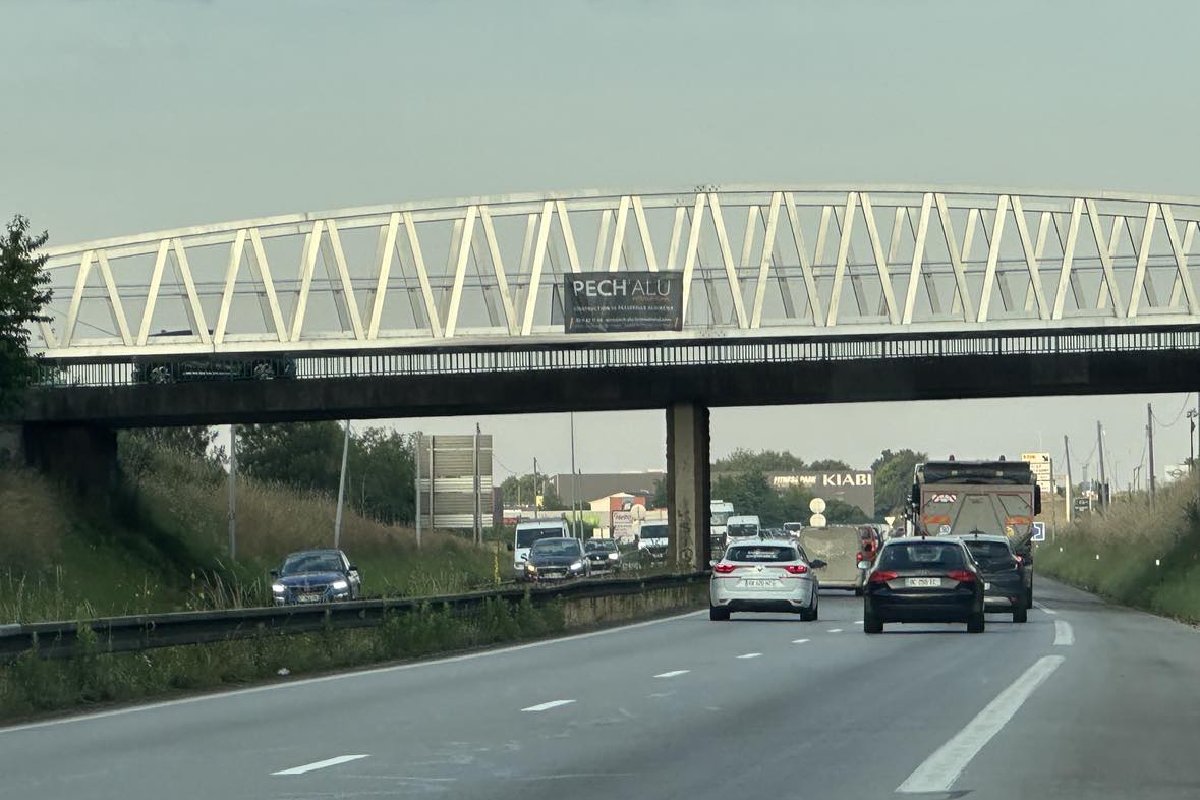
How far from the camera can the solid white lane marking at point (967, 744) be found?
1286cm

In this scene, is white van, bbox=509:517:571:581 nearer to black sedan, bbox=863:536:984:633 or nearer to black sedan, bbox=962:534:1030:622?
black sedan, bbox=962:534:1030:622

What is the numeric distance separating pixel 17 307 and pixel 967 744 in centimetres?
4698

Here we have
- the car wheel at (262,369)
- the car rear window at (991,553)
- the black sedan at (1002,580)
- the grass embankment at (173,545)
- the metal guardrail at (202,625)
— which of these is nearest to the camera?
the metal guardrail at (202,625)

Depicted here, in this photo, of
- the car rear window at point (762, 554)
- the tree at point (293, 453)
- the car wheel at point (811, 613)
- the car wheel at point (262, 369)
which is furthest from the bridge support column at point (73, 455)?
the tree at point (293, 453)

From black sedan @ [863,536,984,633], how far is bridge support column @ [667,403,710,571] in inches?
1042

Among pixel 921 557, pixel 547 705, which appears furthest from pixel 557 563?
pixel 547 705

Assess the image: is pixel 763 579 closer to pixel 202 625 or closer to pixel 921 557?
pixel 921 557

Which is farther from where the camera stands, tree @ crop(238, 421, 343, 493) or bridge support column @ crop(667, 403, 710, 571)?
tree @ crop(238, 421, 343, 493)

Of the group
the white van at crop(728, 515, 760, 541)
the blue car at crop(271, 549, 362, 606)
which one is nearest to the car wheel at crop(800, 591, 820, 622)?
the blue car at crop(271, 549, 362, 606)

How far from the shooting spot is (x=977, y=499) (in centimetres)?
5316

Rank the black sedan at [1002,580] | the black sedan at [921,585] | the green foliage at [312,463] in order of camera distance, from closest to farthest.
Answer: the black sedan at [921,585] → the black sedan at [1002,580] → the green foliage at [312,463]

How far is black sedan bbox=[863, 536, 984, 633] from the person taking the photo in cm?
3509

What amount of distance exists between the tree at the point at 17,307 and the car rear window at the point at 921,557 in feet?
Answer: 96.8

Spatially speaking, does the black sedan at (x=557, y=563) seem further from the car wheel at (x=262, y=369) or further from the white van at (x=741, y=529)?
the white van at (x=741, y=529)
